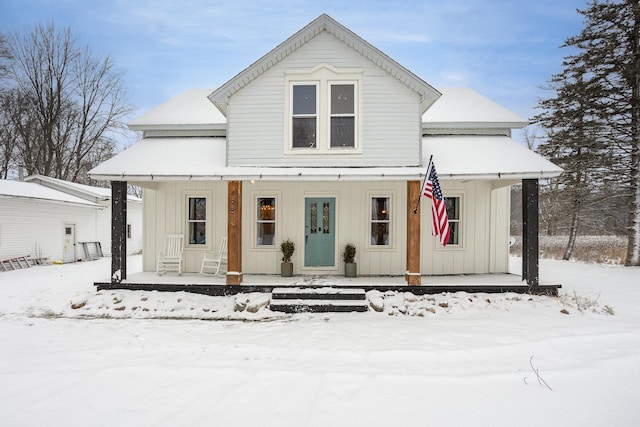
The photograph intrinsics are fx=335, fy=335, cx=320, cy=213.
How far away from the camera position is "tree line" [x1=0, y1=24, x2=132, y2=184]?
22.5m

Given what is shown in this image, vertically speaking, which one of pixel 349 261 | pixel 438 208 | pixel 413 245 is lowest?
pixel 349 261

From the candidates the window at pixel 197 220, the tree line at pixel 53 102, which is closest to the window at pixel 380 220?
the window at pixel 197 220

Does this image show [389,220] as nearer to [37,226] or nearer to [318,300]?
[318,300]

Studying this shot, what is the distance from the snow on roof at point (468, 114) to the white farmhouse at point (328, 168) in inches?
2.7

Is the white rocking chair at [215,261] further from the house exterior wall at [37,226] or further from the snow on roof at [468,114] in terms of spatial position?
the house exterior wall at [37,226]

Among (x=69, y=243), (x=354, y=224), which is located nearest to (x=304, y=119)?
(x=354, y=224)

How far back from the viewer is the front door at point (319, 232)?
31.3 ft

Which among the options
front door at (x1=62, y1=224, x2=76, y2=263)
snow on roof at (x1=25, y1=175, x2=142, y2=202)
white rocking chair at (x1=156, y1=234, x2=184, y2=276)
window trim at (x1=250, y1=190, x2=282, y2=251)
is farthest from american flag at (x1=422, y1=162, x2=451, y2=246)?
snow on roof at (x1=25, y1=175, x2=142, y2=202)

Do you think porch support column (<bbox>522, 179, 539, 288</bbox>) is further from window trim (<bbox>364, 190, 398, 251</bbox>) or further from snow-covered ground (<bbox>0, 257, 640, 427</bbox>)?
window trim (<bbox>364, 190, 398, 251</bbox>)

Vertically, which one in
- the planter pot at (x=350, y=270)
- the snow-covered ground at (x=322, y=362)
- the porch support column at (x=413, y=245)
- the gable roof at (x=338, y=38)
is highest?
the gable roof at (x=338, y=38)

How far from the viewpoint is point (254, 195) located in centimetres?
971

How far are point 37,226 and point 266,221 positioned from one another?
12010 millimetres

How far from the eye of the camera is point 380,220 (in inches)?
379

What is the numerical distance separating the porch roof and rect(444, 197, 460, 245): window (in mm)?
1578
